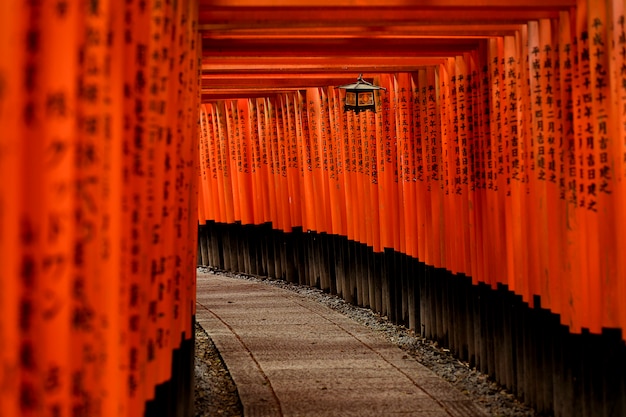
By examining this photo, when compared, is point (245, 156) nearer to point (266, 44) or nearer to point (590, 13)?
point (266, 44)

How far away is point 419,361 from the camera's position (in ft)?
34.4

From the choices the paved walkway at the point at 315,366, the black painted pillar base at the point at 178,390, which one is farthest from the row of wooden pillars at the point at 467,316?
the black painted pillar base at the point at 178,390

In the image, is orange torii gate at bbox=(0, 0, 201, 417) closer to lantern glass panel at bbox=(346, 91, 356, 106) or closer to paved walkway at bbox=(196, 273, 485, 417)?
paved walkway at bbox=(196, 273, 485, 417)

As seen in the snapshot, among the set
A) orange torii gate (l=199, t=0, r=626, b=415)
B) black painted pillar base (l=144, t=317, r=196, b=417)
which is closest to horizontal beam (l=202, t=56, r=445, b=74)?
orange torii gate (l=199, t=0, r=626, b=415)

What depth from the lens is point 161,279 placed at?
6020 millimetres

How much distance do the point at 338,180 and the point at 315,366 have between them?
483 cm

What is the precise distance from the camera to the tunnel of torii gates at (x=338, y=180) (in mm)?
2902

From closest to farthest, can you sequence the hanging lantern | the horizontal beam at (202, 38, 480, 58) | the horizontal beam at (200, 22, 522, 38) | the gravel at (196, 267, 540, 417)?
the horizontal beam at (200, 22, 522, 38) → the gravel at (196, 267, 540, 417) → the horizontal beam at (202, 38, 480, 58) → the hanging lantern

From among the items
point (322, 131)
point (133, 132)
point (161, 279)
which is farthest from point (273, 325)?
point (133, 132)

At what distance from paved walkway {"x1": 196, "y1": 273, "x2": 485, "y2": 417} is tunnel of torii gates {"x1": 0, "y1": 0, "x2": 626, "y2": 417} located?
2.64 ft

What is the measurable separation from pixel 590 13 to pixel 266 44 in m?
4.26

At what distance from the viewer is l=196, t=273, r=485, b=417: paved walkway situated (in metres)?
8.51

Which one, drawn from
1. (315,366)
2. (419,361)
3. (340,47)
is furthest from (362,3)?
(419,361)

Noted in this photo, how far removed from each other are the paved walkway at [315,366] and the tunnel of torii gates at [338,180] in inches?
31.7
